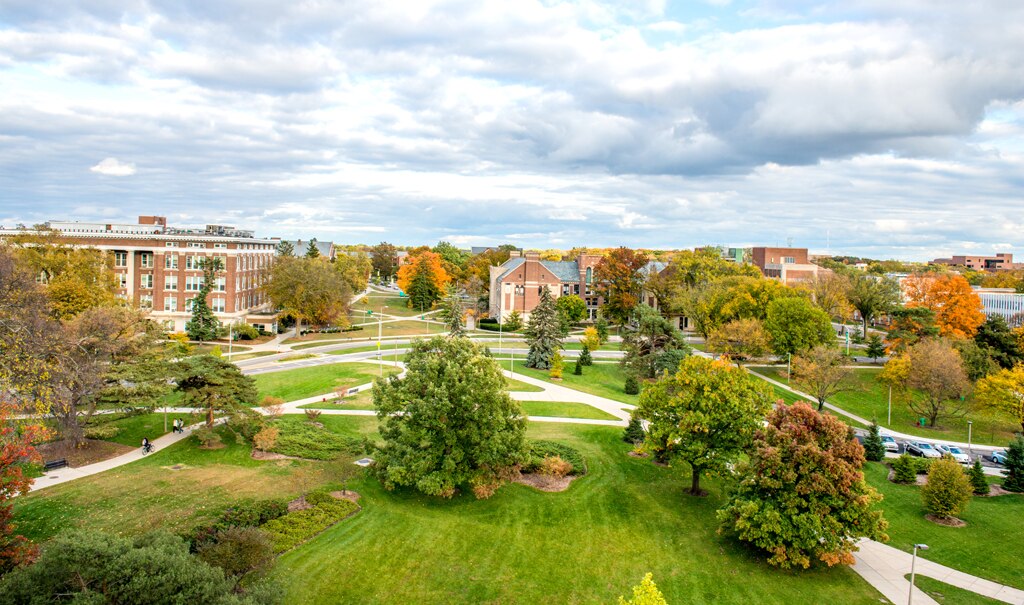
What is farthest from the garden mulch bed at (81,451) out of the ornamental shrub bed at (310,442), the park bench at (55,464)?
the ornamental shrub bed at (310,442)

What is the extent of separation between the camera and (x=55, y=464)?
3053 cm

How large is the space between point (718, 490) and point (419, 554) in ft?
58.6

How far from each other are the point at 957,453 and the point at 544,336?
35985mm

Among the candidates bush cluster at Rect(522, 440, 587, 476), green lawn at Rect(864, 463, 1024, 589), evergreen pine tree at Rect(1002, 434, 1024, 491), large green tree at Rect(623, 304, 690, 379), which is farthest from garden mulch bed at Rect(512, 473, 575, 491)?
evergreen pine tree at Rect(1002, 434, 1024, 491)

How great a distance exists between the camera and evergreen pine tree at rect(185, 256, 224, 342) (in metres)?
68.7

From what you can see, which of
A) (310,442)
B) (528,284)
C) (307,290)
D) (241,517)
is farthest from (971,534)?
(528,284)

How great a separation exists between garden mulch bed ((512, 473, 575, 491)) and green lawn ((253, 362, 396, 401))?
2115 cm

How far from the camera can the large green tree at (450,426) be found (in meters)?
28.5

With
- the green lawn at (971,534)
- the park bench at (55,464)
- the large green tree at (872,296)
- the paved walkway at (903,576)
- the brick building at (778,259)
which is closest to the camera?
the paved walkway at (903,576)

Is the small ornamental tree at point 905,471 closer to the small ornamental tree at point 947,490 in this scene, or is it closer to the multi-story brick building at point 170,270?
the small ornamental tree at point 947,490

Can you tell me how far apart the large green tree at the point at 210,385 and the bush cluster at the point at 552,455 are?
17.6 meters

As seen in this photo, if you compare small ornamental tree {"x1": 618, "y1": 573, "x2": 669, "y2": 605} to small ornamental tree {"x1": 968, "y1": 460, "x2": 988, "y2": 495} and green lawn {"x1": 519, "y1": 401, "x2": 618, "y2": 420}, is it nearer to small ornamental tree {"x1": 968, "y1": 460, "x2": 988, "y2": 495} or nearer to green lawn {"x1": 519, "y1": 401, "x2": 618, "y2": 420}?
green lawn {"x1": 519, "y1": 401, "x2": 618, "y2": 420}

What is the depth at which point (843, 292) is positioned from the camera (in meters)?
77.2

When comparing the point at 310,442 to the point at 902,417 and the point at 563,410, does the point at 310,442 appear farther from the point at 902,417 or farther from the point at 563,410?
the point at 902,417
